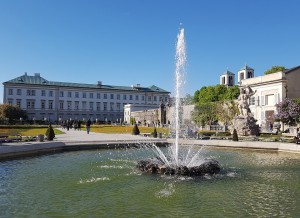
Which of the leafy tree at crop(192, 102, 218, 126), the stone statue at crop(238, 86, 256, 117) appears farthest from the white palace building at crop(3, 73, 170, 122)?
the stone statue at crop(238, 86, 256, 117)

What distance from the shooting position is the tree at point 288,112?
123 feet

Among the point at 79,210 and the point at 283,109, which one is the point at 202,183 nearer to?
the point at 79,210

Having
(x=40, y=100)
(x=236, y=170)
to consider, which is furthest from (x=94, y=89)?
(x=236, y=170)

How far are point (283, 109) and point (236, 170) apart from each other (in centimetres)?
2829

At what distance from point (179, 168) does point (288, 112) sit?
29959 mm

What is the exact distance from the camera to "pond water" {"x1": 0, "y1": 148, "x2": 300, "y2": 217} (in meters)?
7.54

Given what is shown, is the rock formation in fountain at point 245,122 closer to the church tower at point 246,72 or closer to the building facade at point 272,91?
the building facade at point 272,91

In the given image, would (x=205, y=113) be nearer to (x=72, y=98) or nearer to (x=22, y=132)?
(x=22, y=132)

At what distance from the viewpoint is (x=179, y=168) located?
11891mm

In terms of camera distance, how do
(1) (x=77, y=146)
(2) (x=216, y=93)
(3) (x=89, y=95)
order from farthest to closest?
(3) (x=89, y=95) → (2) (x=216, y=93) → (1) (x=77, y=146)

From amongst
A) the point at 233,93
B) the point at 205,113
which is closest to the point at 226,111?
the point at 205,113

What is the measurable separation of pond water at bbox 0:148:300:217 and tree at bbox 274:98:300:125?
2538 centimetres

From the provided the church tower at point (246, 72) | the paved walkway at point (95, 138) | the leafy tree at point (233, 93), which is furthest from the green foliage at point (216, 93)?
the paved walkway at point (95, 138)

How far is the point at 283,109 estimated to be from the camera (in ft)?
126
